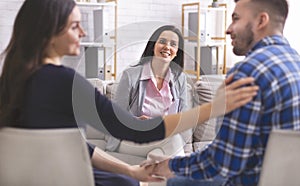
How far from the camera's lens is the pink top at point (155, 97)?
2096 millimetres

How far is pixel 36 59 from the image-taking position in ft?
4.57

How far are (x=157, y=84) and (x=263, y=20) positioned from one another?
2.41 ft

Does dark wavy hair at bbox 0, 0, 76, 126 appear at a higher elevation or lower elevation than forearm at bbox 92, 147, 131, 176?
higher

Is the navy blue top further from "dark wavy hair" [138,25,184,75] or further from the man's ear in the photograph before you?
"dark wavy hair" [138,25,184,75]

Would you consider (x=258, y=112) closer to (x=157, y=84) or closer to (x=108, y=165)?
(x=108, y=165)

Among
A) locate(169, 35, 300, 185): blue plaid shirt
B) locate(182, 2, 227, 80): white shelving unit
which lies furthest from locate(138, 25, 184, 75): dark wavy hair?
locate(182, 2, 227, 80): white shelving unit

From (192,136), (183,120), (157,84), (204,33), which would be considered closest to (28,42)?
(183,120)

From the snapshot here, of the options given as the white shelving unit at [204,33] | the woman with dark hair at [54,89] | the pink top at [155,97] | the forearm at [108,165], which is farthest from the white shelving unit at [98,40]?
the woman with dark hair at [54,89]

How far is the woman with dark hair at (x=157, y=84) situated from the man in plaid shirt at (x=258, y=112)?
1.73 feet

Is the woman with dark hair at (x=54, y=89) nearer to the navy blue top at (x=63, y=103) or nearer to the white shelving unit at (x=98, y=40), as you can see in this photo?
the navy blue top at (x=63, y=103)

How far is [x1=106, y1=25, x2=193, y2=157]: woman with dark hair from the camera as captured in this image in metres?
2.07

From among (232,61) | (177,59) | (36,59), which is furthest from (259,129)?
(232,61)

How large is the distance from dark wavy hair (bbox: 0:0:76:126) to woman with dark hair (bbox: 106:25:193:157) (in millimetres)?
622

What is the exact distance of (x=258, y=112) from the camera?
1293mm
